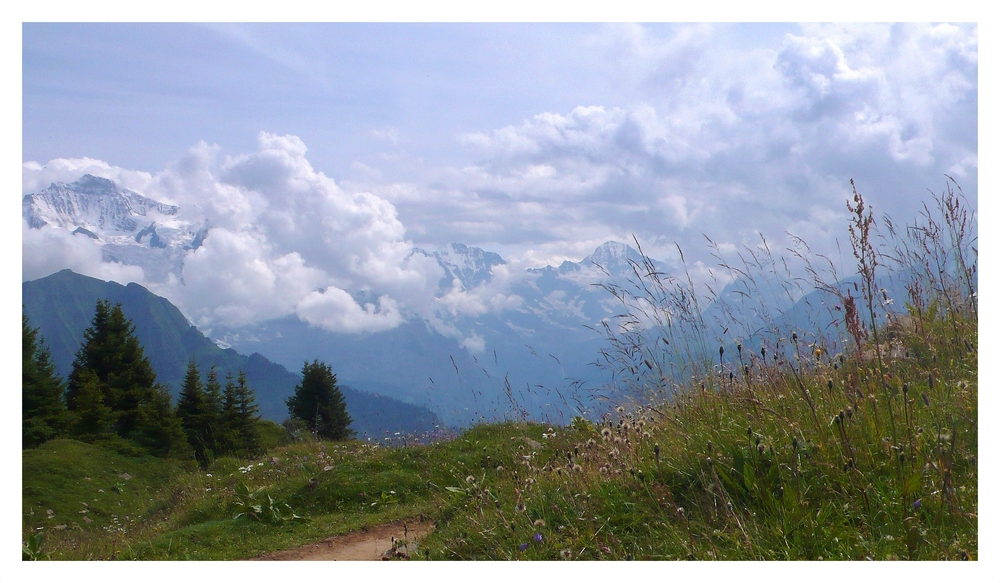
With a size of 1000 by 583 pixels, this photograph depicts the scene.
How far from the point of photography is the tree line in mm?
21281

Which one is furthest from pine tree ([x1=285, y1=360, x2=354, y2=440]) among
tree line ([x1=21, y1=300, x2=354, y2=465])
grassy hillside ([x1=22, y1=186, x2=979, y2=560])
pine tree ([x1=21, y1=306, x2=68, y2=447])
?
grassy hillside ([x1=22, y1=186, x2=979, y2=560])

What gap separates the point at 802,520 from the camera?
360 cm

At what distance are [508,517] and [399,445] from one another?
781 cm

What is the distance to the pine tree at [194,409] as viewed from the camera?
25.0 m

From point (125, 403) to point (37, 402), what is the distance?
3389mm

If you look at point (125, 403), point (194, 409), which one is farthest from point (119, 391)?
point (194, 409)

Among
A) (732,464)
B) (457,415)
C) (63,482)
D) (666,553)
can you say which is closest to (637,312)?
(732,464)

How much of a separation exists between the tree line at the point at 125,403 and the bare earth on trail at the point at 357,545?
1426 centimetres

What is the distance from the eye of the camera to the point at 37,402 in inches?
875

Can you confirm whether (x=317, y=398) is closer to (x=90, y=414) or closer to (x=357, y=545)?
(x=90, y=414)

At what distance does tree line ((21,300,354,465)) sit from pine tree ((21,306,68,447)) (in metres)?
0.03

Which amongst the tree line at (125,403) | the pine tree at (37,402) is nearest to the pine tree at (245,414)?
the tree line at (125,403)

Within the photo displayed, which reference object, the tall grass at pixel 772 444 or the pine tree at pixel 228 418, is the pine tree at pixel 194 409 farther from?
the tall grass at pixel 772 444
